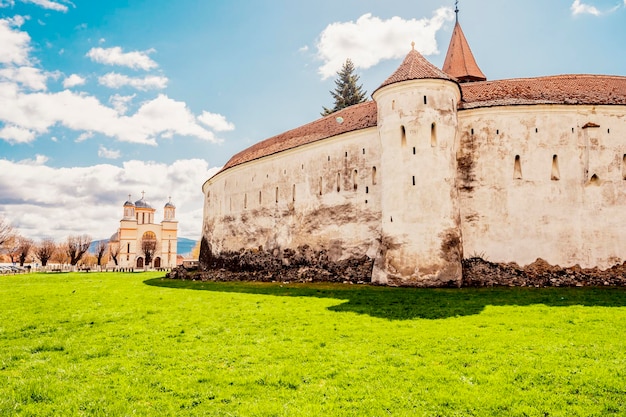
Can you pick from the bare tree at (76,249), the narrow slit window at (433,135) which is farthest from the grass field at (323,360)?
the bare tree at (76,249)

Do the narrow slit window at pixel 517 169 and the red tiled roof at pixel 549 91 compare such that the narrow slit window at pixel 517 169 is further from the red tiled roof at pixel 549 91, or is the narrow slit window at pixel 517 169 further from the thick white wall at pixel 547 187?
the red tiled roof at pixel 549 91

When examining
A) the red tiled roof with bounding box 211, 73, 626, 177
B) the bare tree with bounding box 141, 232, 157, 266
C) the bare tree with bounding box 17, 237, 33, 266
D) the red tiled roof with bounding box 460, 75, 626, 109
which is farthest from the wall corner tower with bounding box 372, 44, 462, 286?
the bare tree with bounding box 141, 232, 157, 266

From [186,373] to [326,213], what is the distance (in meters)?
17.0

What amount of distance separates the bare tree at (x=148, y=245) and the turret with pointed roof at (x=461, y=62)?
194 feet

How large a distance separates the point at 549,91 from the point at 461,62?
11.2 m

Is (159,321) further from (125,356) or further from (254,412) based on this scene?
(254,412)

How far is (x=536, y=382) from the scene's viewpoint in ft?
19.2

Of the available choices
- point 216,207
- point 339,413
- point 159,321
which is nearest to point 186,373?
point 339,413

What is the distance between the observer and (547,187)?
18.3 meters

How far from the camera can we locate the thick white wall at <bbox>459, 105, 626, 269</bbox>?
1773 centimetres

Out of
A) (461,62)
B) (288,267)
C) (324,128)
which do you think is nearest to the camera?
(288,267)

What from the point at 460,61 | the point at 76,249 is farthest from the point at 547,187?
the point at 76,249

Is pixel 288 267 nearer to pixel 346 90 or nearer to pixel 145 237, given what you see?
pixel 346 90

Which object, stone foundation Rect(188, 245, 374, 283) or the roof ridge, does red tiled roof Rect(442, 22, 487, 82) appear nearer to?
the roof ridge
